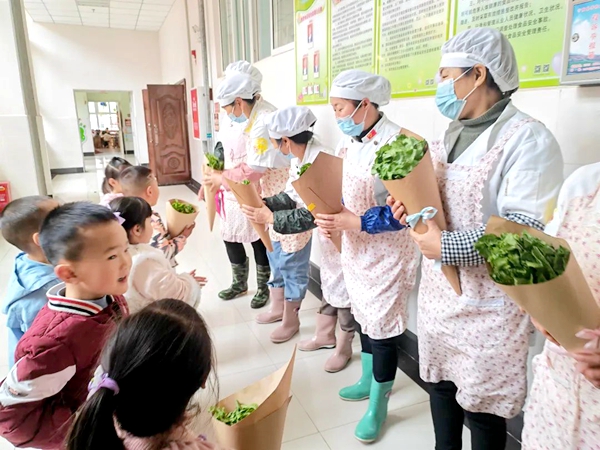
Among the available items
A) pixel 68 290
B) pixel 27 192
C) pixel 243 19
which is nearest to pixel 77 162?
pixel 27 192

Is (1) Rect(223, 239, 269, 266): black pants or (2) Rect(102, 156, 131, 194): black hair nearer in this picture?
(2) Rect(102, 156, 131, 194): black hair

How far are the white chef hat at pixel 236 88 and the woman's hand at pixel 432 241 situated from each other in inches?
69.3

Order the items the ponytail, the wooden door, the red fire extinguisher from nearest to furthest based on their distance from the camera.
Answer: the ponytail
the red fire extinguisher
the wooden door

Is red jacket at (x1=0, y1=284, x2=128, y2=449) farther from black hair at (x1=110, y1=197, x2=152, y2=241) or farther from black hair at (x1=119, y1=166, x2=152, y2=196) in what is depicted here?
black hair at (x1=119, y1=166, x2=152, y2=196)

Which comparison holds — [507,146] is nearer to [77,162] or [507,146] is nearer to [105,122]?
[77,162]

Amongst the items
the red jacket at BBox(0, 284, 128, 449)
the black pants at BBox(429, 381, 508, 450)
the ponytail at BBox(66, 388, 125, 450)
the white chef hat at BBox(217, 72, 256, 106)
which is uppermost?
the white chef hat at BBox(217, 72, 256, 106)

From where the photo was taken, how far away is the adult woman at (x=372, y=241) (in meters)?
1.73

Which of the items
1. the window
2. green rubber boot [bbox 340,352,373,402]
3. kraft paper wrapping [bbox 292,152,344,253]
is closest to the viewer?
kraft paper wrapping [bbox 292,152,344,253]

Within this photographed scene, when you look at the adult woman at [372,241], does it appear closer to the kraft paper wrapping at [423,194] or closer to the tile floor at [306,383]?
the tile floor at [306,383]

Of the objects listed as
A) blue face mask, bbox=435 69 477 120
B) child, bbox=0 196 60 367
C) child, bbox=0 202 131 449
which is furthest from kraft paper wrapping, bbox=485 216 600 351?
child, bbox=0 196 60 367

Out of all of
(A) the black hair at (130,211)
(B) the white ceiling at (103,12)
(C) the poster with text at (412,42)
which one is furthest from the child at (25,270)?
(B) the white ceiling at (103,12)

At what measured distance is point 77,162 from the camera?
10641 mm

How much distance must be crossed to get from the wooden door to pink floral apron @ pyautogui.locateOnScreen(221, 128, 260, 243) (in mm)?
5986

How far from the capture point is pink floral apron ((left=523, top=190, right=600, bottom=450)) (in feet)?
2.83
